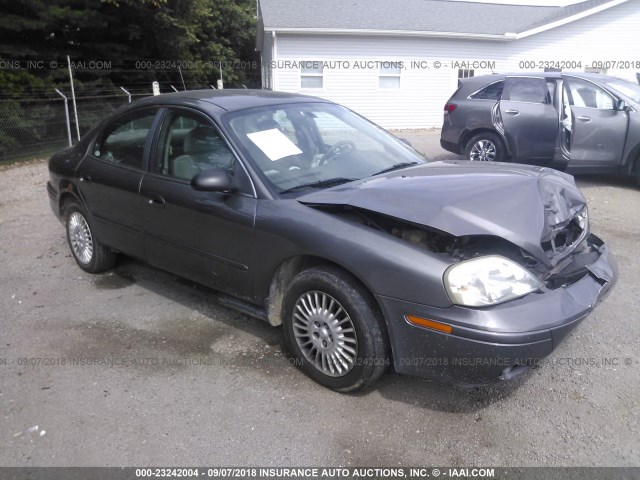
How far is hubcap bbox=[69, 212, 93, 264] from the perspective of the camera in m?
5.03

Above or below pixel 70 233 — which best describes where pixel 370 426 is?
below

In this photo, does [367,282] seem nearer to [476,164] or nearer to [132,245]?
[476,164]

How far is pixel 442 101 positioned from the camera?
18578 millimetres

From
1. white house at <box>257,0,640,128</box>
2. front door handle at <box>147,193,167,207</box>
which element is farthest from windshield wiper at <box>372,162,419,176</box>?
white house at <box>257,0,640,128</box>

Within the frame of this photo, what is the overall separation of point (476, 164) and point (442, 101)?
1558 cm

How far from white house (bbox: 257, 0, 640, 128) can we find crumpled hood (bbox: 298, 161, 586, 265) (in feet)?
47.3

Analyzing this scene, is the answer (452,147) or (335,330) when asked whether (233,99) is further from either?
(452,147)

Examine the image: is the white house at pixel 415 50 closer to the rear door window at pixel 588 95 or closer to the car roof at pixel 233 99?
the rear door window at pixel 588 95

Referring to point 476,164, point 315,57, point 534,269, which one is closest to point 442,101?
point 315,57

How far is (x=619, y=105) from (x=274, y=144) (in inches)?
255

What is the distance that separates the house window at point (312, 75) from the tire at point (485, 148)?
9.26m

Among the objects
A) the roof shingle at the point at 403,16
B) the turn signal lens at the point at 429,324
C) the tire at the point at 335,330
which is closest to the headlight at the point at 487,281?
the turn signal lens at the point at 429,324

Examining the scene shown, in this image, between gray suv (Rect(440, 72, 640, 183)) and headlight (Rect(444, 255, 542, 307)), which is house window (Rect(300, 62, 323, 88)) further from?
headlight (Rect(444, 255, 542, 307))

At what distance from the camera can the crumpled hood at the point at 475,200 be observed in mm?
2844
